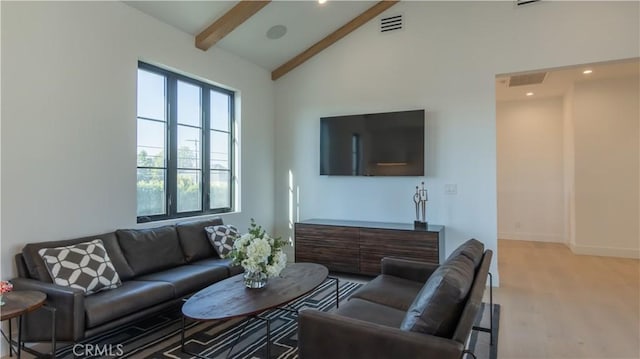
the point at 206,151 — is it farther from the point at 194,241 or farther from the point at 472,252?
the point at 472,252

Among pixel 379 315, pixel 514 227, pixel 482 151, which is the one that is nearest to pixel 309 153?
pixel 482 151

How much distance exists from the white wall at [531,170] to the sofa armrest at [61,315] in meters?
7.71

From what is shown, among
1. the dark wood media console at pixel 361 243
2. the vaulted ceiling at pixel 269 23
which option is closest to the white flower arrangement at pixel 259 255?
the dark wood media console at pixel 361 243

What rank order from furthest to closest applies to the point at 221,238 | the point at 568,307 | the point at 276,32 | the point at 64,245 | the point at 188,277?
the point at 276,32 → the point at 221,238 → the point at 568,307 → the point at 188,277 → the point at 64,245

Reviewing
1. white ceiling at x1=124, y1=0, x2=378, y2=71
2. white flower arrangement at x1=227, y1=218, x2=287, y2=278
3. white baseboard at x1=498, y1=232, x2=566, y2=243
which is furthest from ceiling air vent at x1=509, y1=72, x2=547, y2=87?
white flower arrangement at x1=227, y1=218, x2=287, y2=278

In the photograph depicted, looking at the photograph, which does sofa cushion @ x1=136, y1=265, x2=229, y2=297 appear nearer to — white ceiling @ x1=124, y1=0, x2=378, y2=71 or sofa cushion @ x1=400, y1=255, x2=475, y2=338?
sofa cushion @ x1=400, y1=255, x2=475, y2=338

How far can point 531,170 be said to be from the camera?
7.38m

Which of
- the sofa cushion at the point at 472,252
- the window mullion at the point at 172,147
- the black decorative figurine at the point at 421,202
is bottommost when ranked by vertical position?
the sofa cushion at the point at 472,252

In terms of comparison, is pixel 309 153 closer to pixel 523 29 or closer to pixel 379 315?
pixel 523 29

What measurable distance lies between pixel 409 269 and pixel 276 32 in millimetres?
3618

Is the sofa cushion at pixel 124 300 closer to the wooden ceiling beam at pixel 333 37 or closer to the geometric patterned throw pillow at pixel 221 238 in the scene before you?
the geometric patterned throw pillow at pixel 221 238

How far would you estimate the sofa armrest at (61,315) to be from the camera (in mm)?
2387

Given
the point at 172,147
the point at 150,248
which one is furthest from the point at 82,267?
the point at 172,147

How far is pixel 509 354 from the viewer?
105 inches
